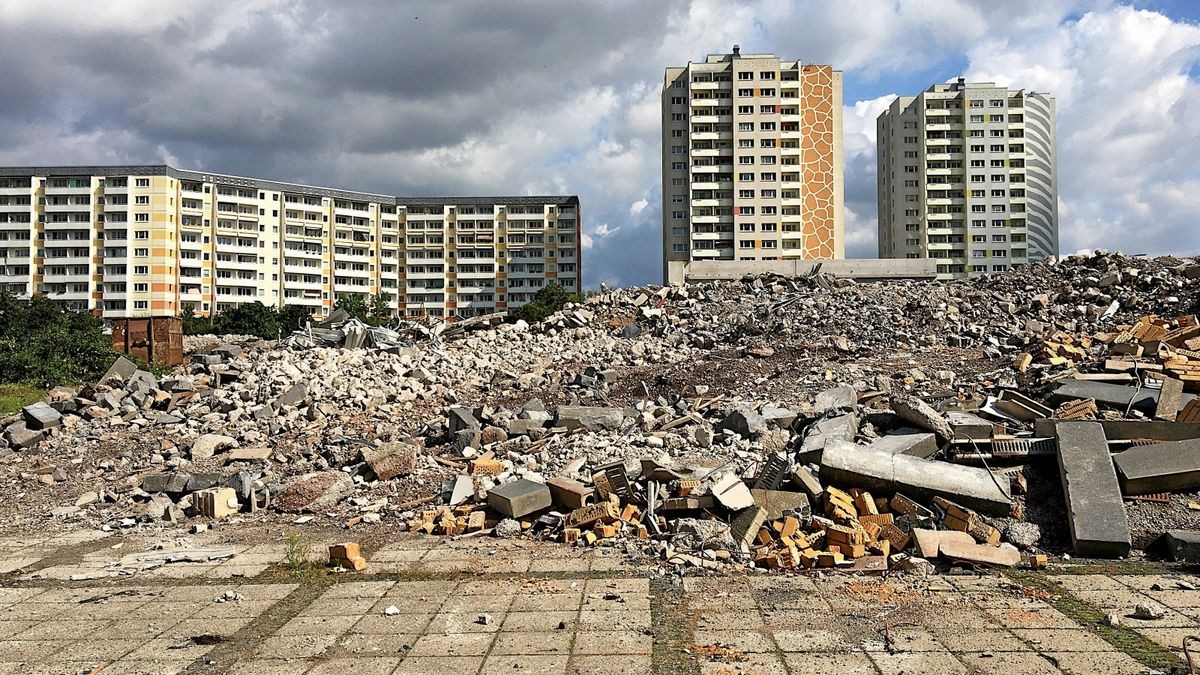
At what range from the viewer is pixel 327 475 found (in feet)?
32.2

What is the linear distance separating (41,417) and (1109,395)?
15762 millimetres

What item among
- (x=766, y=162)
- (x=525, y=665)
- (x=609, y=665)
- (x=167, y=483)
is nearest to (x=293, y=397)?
(x=167, y=483)

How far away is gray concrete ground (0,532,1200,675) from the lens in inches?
180

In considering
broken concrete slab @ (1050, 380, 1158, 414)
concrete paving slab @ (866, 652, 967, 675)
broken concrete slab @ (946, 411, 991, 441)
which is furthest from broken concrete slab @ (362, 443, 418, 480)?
broken concrete slab @ (1050, 380, 1158, 414)

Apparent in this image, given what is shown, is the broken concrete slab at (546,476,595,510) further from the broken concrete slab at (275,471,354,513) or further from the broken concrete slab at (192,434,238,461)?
the broken concrete slab at (192,434,238,461)

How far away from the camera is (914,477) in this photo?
7.53 metres

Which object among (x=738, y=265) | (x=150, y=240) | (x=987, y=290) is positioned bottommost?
(x=987, y=290)

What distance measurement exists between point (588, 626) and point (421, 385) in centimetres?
1042

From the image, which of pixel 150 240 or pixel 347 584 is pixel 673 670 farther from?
pixel 150 240

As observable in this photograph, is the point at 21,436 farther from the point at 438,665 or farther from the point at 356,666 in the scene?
the point at 438,665

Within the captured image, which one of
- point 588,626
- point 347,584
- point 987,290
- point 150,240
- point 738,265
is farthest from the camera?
point 150,240

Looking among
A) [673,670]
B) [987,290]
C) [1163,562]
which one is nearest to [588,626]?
[673,670]

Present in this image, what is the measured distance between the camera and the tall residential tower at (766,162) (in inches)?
2367

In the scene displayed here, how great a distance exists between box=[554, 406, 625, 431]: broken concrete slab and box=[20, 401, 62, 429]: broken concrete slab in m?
8.42
